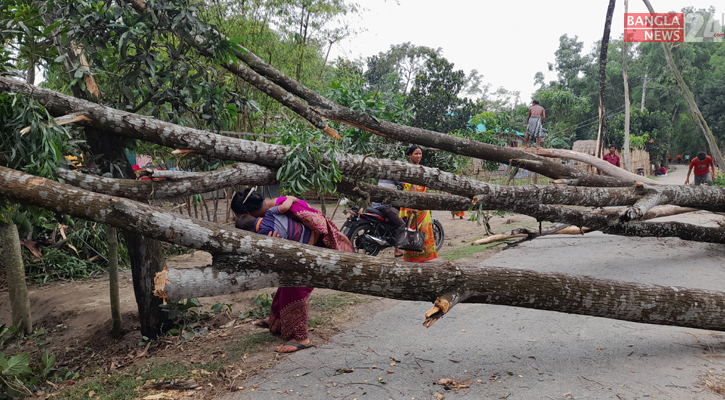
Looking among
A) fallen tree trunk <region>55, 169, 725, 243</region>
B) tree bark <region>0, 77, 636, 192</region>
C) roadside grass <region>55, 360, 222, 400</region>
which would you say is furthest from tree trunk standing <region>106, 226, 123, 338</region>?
fallen tree trunk <region>55, 169, 725, 243</region>

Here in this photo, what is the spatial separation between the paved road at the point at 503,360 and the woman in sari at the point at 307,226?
18 cm

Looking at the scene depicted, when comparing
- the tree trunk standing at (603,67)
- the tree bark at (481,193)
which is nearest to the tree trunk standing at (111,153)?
the tree bark at (481,193)

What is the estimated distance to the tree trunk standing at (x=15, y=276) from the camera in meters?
4.70

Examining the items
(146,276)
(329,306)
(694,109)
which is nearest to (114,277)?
(146,276)

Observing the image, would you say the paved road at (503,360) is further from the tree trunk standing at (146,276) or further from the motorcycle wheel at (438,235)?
the motorcycle wheel at (438,235)

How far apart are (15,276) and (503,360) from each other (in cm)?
502

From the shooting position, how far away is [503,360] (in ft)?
11.1

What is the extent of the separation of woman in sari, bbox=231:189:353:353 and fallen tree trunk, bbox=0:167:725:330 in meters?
0.58

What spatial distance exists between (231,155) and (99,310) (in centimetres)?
306

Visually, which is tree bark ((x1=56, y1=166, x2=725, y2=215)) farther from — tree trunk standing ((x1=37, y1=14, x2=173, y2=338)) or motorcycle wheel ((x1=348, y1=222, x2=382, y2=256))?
motorcycle wheel ((x1=348, y1=222, x2=382, y2=256))

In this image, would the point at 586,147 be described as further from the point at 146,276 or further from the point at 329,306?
the point at 146,276

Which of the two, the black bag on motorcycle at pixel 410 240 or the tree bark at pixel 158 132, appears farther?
the black bag on motorcycle at pixel 410 240

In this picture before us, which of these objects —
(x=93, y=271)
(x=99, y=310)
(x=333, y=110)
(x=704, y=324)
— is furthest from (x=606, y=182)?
(x=93, y=271)

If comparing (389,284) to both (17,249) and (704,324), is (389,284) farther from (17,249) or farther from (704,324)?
(17,249)
